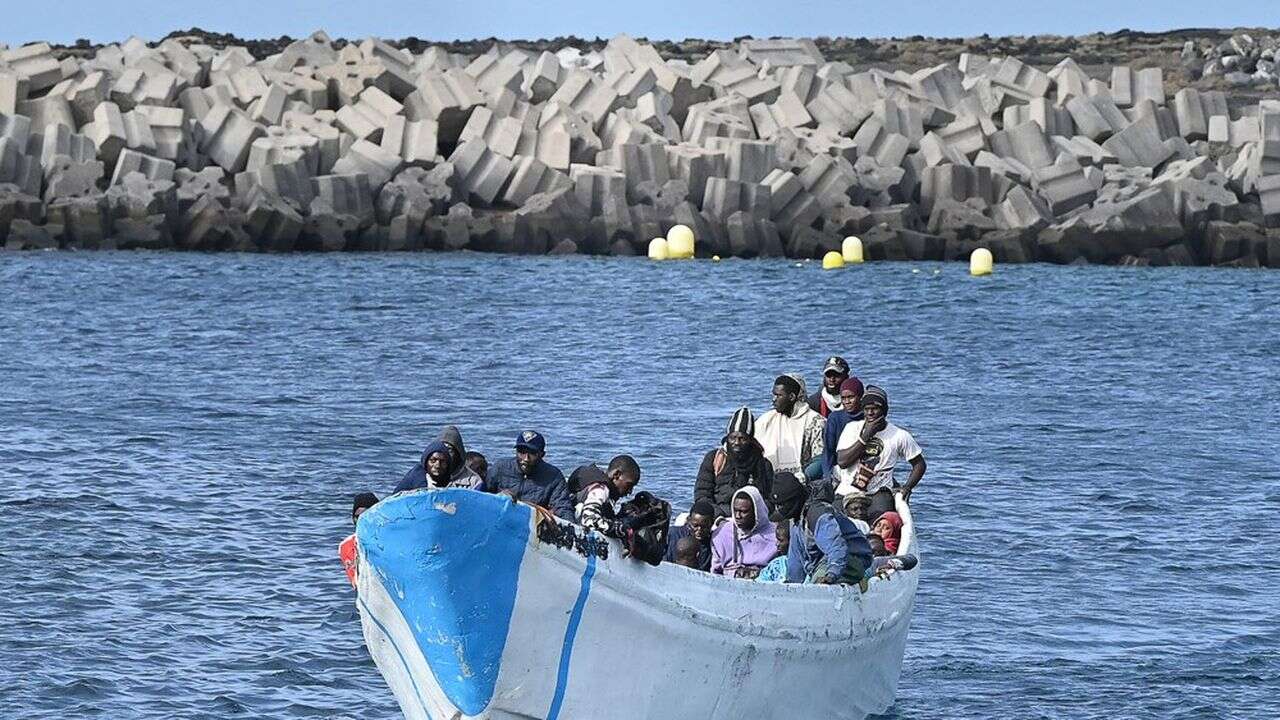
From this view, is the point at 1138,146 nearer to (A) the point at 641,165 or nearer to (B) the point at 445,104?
(A) the point at 641,165

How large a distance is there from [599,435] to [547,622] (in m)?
19.8

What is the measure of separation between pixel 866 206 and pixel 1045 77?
1506 cm

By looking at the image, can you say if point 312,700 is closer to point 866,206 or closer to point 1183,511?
point 1183,511

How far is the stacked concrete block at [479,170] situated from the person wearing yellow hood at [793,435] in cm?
4529

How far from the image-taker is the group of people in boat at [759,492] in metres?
16.2

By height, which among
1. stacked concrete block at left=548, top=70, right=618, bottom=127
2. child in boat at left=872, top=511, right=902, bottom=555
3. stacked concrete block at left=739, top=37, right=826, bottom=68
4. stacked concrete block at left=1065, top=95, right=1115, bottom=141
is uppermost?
stacked concrete block at left=739, top=37, right=826, bottom=68

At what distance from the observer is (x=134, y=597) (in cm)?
2234

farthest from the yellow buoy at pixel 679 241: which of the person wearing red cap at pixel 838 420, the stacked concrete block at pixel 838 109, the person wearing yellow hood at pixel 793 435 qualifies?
the person wearing red cap at pixel 838 420

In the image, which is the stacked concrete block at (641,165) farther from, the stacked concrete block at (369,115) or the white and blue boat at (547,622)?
the white and blue boat at (547,622)

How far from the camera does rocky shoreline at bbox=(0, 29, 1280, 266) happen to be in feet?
209

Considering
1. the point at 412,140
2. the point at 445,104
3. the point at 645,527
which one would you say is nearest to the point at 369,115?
the point at 445,104

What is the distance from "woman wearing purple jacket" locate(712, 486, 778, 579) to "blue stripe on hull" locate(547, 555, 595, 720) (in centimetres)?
268

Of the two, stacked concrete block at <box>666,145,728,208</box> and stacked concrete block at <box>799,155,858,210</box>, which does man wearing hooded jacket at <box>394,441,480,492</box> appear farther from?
stacked concrete block at <box>799,155,858,210</box>

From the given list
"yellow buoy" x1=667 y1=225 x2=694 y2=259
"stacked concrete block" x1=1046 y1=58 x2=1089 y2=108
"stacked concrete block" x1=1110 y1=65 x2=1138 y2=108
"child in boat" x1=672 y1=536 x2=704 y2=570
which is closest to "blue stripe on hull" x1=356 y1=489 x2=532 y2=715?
"child in boat" x1=672 y1=536 x2=704 y2=570
